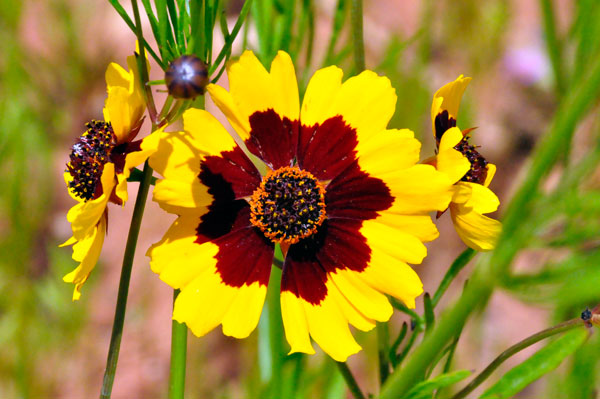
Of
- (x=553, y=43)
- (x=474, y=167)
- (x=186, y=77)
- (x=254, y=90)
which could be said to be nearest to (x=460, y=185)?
(x=474, y=167)

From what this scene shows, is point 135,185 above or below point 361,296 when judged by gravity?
above

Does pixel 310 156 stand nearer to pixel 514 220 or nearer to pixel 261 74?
pixel 261 74

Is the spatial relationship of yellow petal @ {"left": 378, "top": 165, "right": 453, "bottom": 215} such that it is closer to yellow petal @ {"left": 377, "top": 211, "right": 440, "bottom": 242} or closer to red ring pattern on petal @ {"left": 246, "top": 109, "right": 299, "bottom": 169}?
yellow petal @ {"left": 377, "top": 211, "right": 440, "bottom": 242}

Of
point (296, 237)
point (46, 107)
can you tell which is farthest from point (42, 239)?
point (296, 237)

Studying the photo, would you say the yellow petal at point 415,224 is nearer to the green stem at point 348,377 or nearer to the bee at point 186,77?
the green stem at point 348,377

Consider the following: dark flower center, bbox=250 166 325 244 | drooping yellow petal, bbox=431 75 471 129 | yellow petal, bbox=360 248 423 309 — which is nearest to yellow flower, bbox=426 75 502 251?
drooping yellow petal, bbox=431 75 471 129

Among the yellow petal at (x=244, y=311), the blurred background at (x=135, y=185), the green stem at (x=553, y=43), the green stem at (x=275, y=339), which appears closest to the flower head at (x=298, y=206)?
the yellow petal at (x=244, y=311)

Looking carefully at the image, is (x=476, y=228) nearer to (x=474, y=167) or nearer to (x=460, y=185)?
(x=460, y=185)
